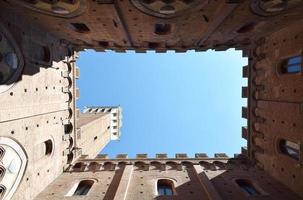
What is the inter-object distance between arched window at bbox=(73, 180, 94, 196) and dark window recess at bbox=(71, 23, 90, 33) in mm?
9023

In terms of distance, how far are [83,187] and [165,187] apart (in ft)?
15.9

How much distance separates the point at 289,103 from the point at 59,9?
40.1 ft

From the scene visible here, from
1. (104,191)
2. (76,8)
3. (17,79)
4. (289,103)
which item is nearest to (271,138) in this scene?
(289,103)

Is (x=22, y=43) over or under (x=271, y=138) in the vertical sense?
over

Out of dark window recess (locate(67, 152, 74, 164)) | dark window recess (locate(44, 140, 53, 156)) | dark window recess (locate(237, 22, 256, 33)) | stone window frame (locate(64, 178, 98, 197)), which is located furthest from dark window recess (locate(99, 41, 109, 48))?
stone window frame (locate(64, 178, 98, 197))

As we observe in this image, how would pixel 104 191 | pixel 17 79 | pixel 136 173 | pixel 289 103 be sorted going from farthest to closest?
pixel 136 173, pixel 104 191, pixel 289 103, pixel 17 79

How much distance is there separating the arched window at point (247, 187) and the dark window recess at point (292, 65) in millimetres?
6699

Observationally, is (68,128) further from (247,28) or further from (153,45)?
(247,28)

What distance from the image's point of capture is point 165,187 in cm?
1488

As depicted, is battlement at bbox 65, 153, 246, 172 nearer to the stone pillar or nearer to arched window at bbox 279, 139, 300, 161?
the stone pillar

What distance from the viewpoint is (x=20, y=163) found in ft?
38.1

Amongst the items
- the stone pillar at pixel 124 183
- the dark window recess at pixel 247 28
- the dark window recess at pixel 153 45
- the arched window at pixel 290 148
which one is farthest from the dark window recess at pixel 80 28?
the arched window at pixel 290 148

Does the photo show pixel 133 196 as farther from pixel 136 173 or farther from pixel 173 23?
pixel 173 23

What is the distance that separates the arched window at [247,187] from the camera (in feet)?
45.8
